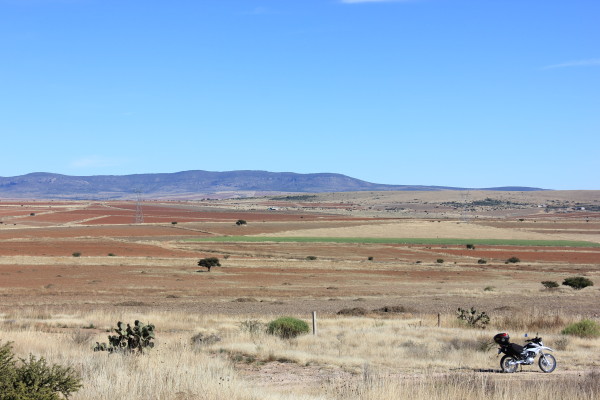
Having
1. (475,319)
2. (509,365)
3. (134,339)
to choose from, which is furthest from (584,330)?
(134,339)

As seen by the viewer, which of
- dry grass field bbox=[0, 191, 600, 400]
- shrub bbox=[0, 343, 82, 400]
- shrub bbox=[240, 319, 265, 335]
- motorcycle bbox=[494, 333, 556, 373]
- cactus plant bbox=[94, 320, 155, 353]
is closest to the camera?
shrub bbox=[0, 343, 82, 400]

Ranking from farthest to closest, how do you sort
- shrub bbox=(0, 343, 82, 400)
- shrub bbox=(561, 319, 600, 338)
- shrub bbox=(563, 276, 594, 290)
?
shrub bbox=(563, 276, 594, 290), shrub bbox=(561, 319, 600, 338), shrub bbox=(0, 343, 82, 400)

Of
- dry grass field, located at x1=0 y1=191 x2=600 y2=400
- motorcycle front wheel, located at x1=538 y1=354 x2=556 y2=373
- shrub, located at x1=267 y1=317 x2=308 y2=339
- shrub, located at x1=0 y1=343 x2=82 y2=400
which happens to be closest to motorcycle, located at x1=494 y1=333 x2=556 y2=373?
motorcycle front wheel, located at x1=538 y1=354 x2=556 y2=373

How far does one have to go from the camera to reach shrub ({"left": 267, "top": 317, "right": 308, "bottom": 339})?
68.8 feet

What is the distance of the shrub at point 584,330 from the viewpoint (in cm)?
2127

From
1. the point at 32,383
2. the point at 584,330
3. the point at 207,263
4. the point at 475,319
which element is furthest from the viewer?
the point at 207,263

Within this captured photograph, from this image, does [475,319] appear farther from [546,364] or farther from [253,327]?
[546,364]

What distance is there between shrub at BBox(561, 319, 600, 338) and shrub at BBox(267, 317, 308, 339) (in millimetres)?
8542

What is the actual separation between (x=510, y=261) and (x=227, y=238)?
41.9 meters

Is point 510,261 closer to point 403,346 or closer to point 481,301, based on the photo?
point 481,301

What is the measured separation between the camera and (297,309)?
107ft

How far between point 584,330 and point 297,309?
14415 mm

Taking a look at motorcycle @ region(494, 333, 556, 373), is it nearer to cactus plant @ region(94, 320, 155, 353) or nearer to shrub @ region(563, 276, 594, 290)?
cactus plant @ region(94, 320, 155, 353)

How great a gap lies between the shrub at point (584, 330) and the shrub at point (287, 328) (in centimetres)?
854
